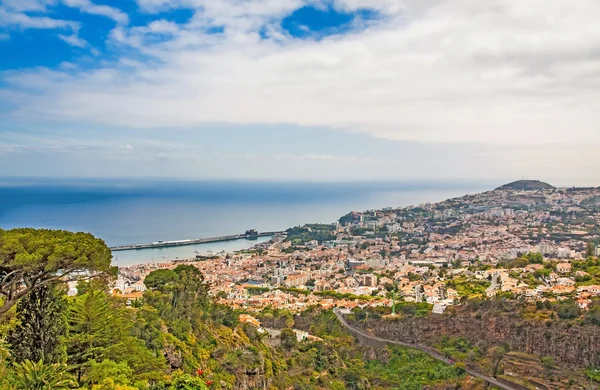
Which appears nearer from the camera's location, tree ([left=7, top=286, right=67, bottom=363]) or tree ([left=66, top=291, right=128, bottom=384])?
tree ([left=7, top=286, right=67, bottom=363])

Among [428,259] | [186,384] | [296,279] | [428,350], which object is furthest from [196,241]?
[186,384]

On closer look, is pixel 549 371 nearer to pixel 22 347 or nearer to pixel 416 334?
pixel 416 334

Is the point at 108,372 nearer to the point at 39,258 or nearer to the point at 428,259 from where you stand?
the point at 39,258

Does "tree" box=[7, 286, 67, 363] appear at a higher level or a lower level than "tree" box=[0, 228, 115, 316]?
lower

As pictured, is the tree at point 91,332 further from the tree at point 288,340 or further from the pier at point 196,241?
the pier at point 196,241

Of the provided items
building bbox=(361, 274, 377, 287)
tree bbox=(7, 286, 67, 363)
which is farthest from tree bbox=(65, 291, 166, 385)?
building bbox=(361, 274, 377, 287)

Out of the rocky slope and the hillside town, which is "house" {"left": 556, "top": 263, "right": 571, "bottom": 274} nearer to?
the hillside town

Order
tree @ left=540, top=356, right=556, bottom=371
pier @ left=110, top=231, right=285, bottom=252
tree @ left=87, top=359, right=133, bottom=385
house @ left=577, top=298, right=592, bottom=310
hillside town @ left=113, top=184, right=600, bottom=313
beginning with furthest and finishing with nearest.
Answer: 1. pier @ left=110, top=231, right=285, bottom=252
2. hillside town @ left=113, top=184, right=600, bottom=313
3. house @ left=577, top=298, right=592, bottom=310
4. tree @ left=540, top=356, right=556, bottom=371
5. tree @ left=87, top=359, right=133, bottom=385

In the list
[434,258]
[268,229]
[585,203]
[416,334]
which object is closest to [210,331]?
[416,334]
